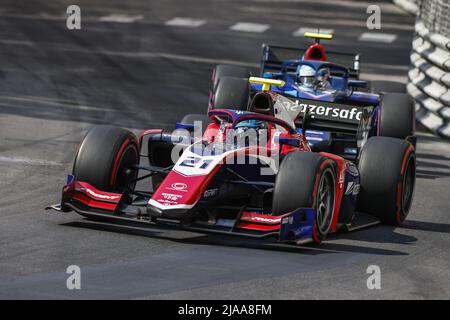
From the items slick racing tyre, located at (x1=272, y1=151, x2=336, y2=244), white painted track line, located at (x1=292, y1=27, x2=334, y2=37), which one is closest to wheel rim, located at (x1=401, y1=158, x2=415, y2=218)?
slick racing tyre, located at (x1=272, y1=151, x2=336, y2=244)

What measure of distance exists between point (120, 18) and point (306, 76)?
14130mm

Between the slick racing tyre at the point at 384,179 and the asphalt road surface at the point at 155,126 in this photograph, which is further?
the slick racing tyre at the point at 384,179

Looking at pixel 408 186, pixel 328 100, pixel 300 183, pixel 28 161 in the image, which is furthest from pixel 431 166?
pixel 300 183

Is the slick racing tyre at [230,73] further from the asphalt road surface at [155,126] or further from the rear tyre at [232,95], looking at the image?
the rear tyre at [232,95]

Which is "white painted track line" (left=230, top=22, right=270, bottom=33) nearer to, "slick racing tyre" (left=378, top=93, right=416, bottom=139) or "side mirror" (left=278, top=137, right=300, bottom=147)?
"slick racing tyre" (left=378, top=93, right=416, bottom=139)

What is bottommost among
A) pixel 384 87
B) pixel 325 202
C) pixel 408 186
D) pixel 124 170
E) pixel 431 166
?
pixel 431 166

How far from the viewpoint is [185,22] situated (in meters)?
29.8

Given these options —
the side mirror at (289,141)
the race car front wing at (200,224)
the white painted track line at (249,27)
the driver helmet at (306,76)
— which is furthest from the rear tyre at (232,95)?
the white painted track line at (249,27)

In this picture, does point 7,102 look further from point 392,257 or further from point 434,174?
point 392,257

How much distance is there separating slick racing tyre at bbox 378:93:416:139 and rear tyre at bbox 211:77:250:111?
182 centimetres

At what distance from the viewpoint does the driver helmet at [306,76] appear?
1605 cm

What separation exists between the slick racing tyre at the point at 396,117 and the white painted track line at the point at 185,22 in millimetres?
14762

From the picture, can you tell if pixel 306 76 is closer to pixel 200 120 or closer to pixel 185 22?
pixel 200 120

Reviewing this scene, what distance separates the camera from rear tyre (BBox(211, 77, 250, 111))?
15.2 m
